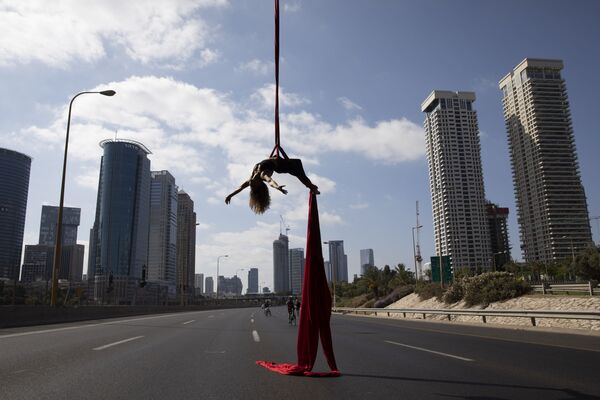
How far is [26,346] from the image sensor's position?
1112cm

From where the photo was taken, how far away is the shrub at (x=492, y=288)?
1246 inches

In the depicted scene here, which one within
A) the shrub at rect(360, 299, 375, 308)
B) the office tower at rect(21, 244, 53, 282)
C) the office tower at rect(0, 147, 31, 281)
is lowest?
the shrub at rect(360, 299, 375, 308)

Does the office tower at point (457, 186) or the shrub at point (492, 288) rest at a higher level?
the office tower at point (457, 186)

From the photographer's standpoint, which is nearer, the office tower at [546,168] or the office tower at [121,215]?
the office tower at [546,168]

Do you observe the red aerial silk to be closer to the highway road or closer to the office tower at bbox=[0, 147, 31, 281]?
the highway road

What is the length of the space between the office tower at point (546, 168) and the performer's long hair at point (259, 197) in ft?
403

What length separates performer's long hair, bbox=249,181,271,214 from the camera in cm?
836

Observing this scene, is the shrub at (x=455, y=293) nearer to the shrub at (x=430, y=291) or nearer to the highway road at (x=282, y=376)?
the shrub at (x=430, y=291)

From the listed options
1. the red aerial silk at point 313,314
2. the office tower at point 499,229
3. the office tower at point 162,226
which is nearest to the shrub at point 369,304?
the red aerial silk at point 313,314

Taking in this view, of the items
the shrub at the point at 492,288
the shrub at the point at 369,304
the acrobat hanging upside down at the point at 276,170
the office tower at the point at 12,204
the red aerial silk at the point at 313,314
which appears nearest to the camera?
the red aerial silk at the point at 313,314

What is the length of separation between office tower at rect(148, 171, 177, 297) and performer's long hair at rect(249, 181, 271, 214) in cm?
14062

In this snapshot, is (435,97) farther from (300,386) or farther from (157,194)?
(300,386)

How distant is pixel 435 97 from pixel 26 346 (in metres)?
127

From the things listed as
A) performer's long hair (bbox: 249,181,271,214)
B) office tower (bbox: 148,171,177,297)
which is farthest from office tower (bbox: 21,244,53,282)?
performer's long hair (bbox: 249,181,271,214)
